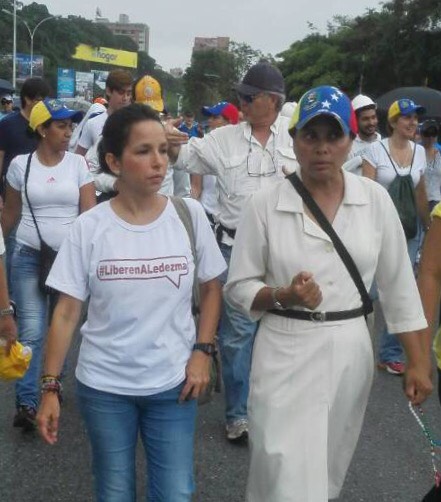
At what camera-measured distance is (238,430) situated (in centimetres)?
459

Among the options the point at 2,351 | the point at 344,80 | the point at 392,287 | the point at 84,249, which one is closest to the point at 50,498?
the point at 2,351

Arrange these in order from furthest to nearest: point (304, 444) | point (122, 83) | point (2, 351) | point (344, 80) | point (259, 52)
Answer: point (259, 52)
point (344, 80)
point (122, 83)
point (2, 351)
point (304, 444)

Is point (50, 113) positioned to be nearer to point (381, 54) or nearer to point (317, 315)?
point (317, 315)

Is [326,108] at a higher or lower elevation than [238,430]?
higher

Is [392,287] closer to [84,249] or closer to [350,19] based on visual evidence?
[84,249]

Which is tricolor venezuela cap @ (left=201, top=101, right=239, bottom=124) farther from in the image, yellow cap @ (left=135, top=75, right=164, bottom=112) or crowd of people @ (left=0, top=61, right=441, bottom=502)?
crowd of people @ (left=0, top=61, right=441, bottom=502)

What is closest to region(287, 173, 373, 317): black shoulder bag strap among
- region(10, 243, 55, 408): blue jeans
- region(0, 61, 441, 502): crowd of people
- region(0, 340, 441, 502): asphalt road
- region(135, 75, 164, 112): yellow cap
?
region(0, 61, 441, 502): crowd of people

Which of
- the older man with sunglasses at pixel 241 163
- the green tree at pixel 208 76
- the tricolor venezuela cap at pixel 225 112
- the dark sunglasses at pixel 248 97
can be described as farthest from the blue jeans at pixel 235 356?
the green tree at pixel 208 76

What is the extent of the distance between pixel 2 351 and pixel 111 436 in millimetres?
1209

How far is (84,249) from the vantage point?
2.81 m

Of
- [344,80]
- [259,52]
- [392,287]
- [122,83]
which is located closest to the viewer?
[392,287]

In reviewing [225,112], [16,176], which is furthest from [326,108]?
[225,112]

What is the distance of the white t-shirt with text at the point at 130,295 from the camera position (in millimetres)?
2748

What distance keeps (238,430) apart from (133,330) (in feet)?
6.60
